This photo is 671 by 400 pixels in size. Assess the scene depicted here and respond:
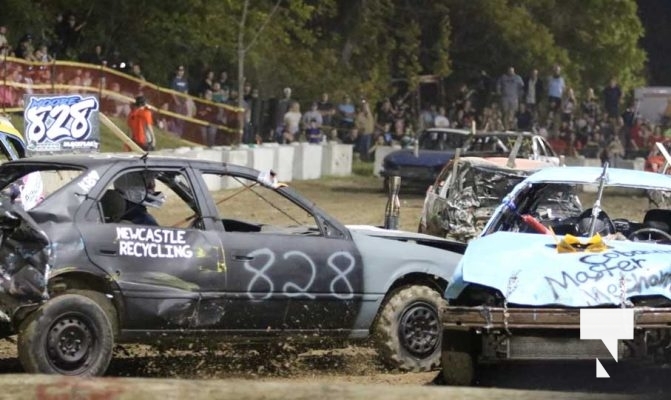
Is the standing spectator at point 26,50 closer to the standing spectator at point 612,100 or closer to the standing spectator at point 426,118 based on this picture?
the standing spectator at point 426,118

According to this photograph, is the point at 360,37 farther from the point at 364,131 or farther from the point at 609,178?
the point at 609,178

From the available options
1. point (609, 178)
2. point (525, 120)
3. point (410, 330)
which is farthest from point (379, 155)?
point (609, 178)

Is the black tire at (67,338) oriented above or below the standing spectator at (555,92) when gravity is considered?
below

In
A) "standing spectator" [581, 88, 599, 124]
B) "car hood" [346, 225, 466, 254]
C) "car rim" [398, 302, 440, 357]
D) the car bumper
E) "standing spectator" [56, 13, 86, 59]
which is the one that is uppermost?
"standing spectator" [56, 13, 86, 59]

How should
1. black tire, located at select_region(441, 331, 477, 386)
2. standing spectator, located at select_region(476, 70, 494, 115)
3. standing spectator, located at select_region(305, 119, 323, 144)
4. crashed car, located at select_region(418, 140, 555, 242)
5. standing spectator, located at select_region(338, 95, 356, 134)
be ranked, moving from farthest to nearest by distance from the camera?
standing spectator, located at select_region(476, 70, 494, 115) → standing spectator, located at select_region(338, 95, 356, 134) → standing spectator, located at select_region(305, 119, 323, 144) → crashed car, located at select_region(418, 140, 555, 242) → black tire, located at select_region(441, 331, 477, 386)

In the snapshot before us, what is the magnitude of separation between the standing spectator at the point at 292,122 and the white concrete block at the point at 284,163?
7.90 feet

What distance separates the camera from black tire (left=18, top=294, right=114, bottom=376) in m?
8.59

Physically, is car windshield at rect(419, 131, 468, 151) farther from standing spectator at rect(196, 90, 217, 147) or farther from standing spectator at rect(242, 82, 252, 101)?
standing spectator at rect(242, 82, 252, 101)

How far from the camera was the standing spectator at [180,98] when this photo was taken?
1217 inches

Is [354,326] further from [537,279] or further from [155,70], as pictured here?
[155,70]

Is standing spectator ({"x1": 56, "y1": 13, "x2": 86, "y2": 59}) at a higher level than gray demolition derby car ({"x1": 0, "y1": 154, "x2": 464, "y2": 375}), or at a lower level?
higher

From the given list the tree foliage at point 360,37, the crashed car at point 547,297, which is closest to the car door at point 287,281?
the crashed car at point 547,297

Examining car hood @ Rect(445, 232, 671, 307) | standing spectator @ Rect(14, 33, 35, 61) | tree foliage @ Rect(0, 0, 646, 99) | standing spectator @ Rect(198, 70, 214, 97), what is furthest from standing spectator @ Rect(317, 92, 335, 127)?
car hood @ Rect(445, 232, 671, 307)

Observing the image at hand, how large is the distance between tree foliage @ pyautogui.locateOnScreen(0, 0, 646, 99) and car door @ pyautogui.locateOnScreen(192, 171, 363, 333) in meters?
22.7
